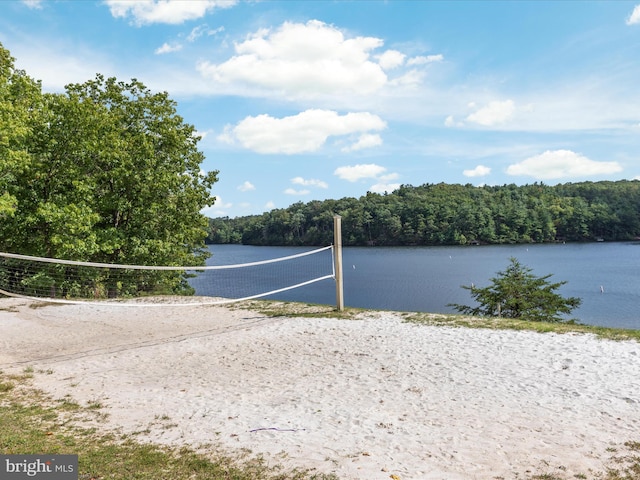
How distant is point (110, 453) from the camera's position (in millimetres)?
4395

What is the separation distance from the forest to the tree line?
8273 centimetres

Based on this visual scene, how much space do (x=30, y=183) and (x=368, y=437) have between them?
1784 cm

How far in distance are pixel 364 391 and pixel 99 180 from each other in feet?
54.0

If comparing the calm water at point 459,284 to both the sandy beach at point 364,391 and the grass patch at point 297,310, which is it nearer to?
the grass patch at point 297,310

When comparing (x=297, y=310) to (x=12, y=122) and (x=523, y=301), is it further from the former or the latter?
(x=12, y=122)

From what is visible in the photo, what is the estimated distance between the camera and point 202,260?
23156 millimetres

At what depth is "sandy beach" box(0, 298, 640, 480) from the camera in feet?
14.1

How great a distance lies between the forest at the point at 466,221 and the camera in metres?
100

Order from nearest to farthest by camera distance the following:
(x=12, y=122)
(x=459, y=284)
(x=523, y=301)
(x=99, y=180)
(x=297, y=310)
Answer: (x=297, y=310)
(x=12, y=122)
(x=523, y=301)
(x=99, y=180)
(x=459, y=284)

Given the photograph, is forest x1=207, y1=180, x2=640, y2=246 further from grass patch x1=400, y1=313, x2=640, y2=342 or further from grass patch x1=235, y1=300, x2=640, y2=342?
grass patch x1=400, y1=313, x2=640, y2=342

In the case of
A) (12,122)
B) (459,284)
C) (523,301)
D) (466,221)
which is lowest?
(459,284)

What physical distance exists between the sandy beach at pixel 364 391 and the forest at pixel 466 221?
306ft

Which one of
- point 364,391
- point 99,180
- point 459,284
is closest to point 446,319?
point 364,391

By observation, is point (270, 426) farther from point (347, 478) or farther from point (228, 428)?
point (347, 478)
